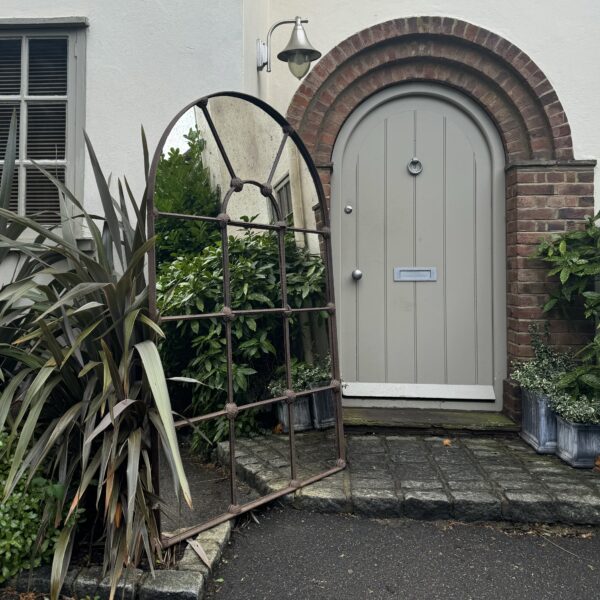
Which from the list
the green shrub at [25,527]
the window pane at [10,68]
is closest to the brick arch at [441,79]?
the window pane at [10,68]

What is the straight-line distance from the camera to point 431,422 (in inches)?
147

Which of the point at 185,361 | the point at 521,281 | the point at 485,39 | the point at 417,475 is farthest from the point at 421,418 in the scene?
the point at 485,39

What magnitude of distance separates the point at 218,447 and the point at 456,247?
2.21m

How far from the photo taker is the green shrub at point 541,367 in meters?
3.50

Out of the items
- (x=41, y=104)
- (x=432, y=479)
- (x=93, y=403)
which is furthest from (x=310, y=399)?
(x=41, y=104)

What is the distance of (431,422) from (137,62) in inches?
120

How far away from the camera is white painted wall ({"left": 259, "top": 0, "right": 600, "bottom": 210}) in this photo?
153 inches

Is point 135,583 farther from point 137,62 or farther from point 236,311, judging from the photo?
point 137,62

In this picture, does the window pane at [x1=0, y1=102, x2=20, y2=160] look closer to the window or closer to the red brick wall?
the window

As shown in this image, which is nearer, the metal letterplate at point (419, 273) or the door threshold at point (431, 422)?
the door threshold at point (431, 422)

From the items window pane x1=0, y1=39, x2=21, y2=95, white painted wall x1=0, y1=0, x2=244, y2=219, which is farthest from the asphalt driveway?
window pane x1=0, y1=39, x2=21, y2=95

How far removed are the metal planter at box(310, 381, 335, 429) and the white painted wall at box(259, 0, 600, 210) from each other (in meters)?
2.31

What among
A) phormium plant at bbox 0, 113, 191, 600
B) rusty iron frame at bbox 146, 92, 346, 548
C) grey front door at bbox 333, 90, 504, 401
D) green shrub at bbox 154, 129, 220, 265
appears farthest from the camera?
grey front door at bbox 333, 90, 504, 401

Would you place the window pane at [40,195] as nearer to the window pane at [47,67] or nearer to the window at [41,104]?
the window at [41,104]
